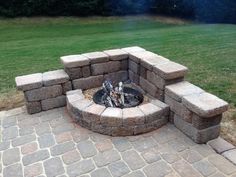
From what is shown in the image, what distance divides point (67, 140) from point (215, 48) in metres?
6.77

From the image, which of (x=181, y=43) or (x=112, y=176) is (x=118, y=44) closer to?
(x=181, y=43)

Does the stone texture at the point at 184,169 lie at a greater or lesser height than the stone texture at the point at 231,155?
lesser

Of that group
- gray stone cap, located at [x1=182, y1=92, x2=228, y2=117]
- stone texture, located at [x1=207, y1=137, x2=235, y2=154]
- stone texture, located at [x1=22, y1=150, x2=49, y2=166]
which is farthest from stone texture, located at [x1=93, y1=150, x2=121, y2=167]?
stone texture, located at [x1=207, y1=137, x2=235, y2=154]

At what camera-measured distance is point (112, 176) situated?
3453 millimetres

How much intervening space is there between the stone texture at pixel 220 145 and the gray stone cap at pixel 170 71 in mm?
1226

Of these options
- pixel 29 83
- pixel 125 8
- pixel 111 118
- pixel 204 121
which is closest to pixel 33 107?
pixel 29 83

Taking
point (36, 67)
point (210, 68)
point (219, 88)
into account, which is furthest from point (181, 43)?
point (36, 67)

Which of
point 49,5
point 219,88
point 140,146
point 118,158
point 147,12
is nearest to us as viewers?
point 118,158

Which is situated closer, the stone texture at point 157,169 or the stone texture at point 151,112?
the stone texture at point 157,169

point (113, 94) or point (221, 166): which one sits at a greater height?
point (113, 94)

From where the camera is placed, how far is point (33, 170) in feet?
11.8

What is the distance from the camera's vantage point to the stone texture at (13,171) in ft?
11.6

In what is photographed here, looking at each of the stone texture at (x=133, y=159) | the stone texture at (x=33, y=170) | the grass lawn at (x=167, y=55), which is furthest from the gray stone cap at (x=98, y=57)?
the stone texture at (x=33, y=170)

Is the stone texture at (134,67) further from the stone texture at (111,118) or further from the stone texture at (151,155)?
the stone texture at (151,155)
